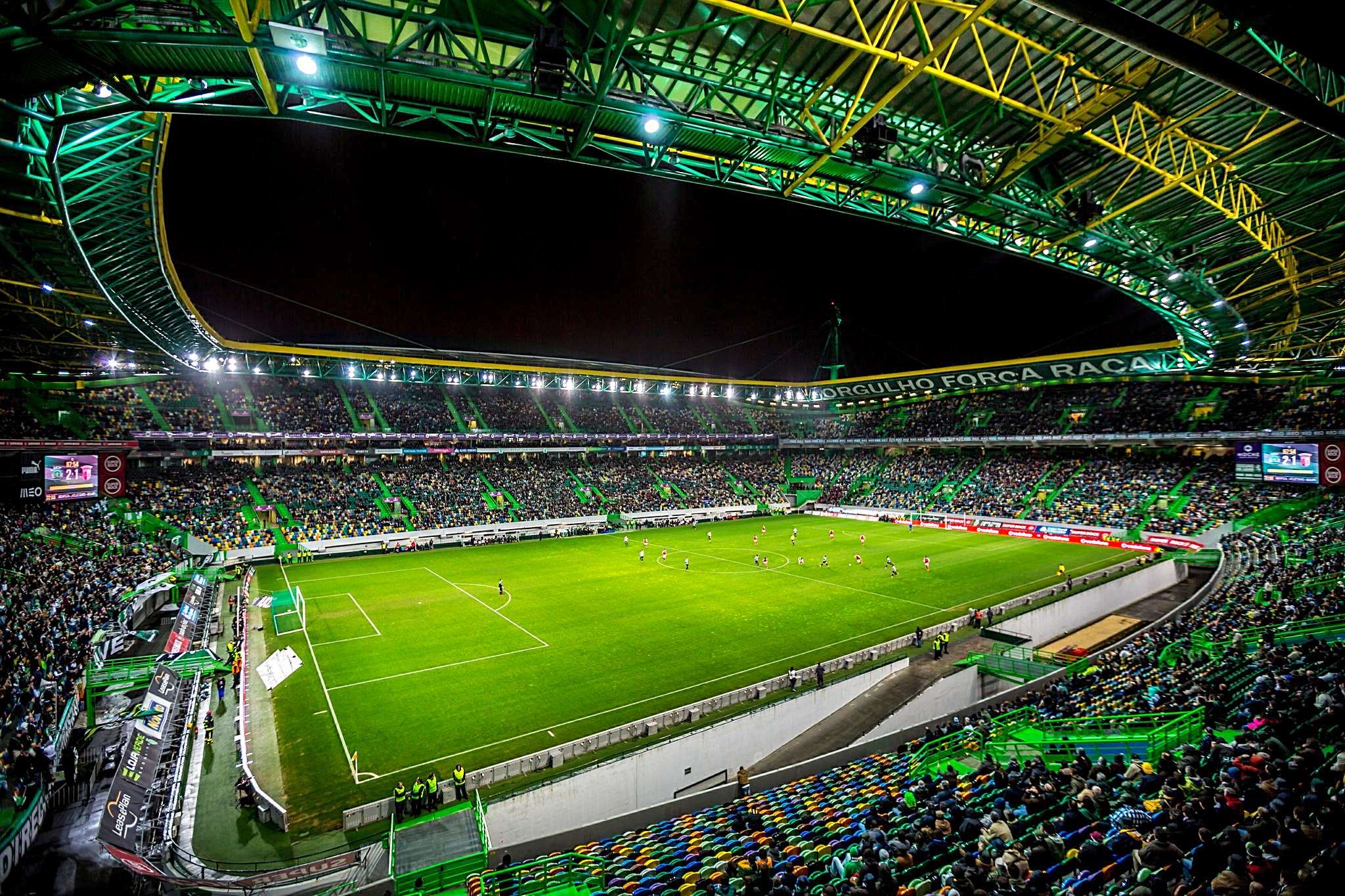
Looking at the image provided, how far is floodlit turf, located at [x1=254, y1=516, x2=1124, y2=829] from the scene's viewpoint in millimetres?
15578

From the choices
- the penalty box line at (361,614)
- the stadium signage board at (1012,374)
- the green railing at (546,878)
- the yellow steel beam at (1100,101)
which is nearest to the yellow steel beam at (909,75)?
the yellow steel beam at (1100,101)

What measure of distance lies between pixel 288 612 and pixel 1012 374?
6274cm

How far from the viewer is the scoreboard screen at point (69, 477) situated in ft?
91.6

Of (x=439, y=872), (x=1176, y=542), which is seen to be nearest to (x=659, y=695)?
(x=439, y=872)

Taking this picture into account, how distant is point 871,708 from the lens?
17.5m

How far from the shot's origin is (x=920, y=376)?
6581 cm

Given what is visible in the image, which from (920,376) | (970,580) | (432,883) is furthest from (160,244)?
(920,376)

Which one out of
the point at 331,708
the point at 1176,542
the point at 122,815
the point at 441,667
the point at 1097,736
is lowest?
the point at 331,708

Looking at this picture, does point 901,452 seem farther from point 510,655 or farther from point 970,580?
point 510,655

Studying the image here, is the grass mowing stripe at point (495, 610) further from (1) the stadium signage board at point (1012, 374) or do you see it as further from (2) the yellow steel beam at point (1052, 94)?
(1) the stadium signage board at point (1012, 374)

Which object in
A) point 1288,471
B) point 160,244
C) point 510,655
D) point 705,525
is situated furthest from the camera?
point 705,525

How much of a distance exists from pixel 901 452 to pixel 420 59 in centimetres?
6714

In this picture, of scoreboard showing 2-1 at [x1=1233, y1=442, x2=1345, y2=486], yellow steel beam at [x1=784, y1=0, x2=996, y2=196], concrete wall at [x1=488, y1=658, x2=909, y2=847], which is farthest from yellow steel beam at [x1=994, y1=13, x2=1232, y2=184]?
scoreboard showing 2-1 at [x1=1233, y1=442, x2=1345, y2=486]

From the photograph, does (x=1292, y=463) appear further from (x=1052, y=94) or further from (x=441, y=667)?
(x=441, y=667)
